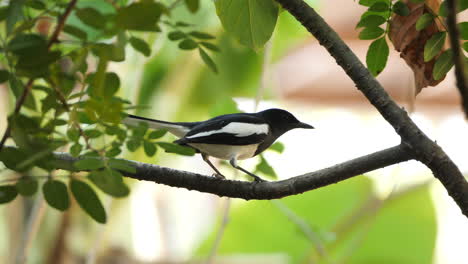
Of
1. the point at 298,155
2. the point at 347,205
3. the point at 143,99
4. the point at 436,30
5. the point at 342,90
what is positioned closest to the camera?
the point at 436,30

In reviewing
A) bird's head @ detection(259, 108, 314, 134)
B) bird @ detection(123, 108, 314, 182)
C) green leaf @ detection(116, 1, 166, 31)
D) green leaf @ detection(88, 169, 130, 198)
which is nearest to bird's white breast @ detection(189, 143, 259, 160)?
bird @ detection(123, 108, 314, 182)

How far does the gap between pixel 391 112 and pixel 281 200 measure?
146 centimetres

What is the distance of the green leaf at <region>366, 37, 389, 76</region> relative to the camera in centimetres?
63

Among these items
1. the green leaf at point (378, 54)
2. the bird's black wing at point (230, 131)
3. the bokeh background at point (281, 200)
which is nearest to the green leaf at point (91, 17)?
the green leaf at point (378, 54)

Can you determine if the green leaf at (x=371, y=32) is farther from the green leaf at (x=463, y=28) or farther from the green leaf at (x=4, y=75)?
the green leaf at (x=4, y=75)

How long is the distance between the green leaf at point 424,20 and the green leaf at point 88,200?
345 millimetres

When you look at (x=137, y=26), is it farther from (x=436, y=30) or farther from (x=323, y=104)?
(x=323, y=104)

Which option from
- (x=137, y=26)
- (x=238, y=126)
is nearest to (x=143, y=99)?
(x=238, y=126)

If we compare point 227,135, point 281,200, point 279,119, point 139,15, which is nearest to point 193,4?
point 139,15

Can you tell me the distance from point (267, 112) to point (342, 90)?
1.44 meters

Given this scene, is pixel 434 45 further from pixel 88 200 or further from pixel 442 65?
pixel 88 200

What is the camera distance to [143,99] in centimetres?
210

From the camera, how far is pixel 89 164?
479 millimetres

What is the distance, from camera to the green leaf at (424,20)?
0.57 meters
